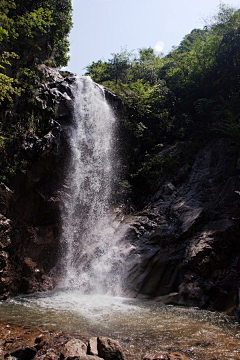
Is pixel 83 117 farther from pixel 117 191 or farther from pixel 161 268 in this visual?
pixel 161 268

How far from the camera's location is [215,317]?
23.6 feet

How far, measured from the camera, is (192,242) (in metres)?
10.1

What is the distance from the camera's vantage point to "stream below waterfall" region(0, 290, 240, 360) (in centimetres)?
495

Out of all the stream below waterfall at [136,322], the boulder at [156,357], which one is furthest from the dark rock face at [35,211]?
→ the boulder at [156,357]

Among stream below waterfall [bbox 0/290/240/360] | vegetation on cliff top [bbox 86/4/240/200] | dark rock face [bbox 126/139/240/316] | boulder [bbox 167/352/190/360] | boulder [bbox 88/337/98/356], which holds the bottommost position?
stream below waterfall [bbox 0/290/240/360]

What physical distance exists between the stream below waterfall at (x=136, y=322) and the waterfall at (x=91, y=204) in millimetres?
1599

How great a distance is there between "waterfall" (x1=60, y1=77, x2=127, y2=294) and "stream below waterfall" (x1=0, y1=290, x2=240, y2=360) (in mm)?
1599

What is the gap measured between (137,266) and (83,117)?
8.83m

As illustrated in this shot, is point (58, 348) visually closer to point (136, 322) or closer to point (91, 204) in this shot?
point (136, 322)

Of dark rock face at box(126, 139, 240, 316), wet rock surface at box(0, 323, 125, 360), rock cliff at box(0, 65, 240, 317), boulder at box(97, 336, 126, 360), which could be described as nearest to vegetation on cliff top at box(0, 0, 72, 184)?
rock cliff at box(0, 65, 240, 317)

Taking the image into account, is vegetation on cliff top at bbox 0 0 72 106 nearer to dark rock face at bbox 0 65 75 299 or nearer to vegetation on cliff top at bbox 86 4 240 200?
dark rock face at bbox 0 65 75 299

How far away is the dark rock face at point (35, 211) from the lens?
9.85 metres

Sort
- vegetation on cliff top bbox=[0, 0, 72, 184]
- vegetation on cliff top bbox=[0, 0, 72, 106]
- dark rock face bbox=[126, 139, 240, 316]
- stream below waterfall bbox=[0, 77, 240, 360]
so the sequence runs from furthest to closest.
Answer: vegetation on cliff top bbox=[0, 0, 72, 106]
vegetation on cliff top bbox=[0, 0, 72, 184]
dark rock face bbox=[126, 139, 240, 316]
stream below waterfall bbox=[0, 77, 240, 360]

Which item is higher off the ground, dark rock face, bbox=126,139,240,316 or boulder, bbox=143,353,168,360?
dark rock face, bbox=126,139,240,316
